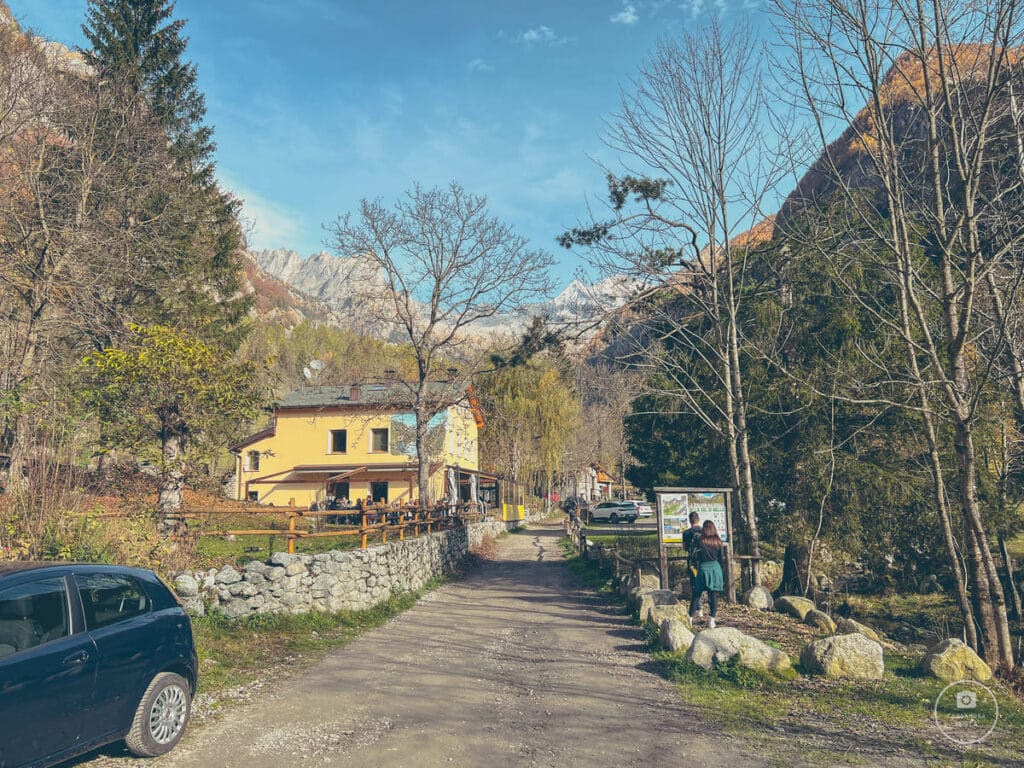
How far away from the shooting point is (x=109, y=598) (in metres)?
5.39

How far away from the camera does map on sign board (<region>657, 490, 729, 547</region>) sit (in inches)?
517

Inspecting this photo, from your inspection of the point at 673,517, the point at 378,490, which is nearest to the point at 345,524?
the point at 673,517

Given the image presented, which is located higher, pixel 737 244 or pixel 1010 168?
pixel 737 244

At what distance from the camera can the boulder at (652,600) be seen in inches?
458

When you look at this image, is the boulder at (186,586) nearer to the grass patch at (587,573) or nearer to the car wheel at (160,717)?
the car wheel at (160,717)

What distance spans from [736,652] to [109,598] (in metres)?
6.86

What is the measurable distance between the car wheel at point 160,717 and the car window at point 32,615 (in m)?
0.96

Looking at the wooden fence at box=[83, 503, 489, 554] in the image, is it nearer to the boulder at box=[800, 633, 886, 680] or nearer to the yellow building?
the yellow building

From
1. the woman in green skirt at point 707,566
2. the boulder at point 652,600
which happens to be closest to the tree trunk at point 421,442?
the boulder at point 652,600

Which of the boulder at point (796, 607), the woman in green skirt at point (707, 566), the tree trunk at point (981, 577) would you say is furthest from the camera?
the boulder at point (796, 607)

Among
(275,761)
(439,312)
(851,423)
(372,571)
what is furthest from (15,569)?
(439,312)

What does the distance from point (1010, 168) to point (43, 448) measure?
15551mm

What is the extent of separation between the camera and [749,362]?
16891mm

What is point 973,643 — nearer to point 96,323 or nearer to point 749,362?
point 749,362
